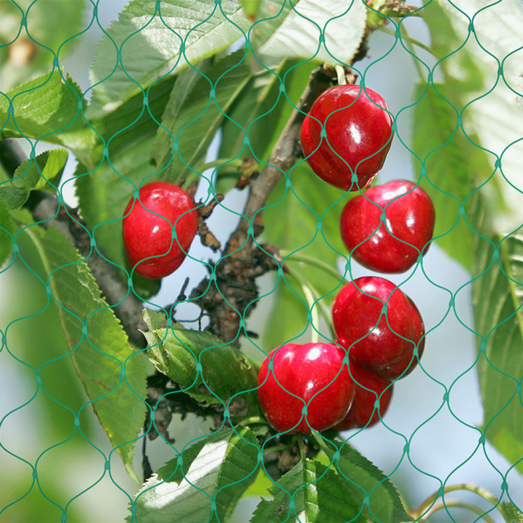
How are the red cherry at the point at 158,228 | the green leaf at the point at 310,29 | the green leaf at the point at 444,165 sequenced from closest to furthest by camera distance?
A: the green leaf at the point at 310,29
the red cherry at the point at 158,228
the green leaf at the point at 444,165

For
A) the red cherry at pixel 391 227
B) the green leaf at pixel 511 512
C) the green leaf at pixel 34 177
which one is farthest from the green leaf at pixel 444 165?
the green leaf at pixel 34 177

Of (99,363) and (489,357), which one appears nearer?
(99,363)

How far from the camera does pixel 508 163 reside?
42cm

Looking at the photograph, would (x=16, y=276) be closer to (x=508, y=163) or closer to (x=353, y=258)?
(x=353, y=258)

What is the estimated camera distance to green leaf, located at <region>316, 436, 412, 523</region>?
0.42 meters

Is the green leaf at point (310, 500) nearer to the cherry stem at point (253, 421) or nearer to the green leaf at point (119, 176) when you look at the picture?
the cherry stem at point (253, 421)

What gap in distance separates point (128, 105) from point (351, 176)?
0.18 meters

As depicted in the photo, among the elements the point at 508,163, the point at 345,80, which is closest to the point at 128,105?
the point at 345,80

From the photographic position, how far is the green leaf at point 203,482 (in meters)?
0.40

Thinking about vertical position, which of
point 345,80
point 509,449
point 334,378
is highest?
point 345,80

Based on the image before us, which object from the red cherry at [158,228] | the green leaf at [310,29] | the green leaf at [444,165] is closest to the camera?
the green leaf at [310,29]

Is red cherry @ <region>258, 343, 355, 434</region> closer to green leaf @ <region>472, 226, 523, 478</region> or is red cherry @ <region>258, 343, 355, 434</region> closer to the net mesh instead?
the net mesh

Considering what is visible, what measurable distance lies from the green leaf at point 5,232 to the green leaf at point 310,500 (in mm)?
241

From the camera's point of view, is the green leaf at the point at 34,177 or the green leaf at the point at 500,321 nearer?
the green leaf at the point at 34,177
